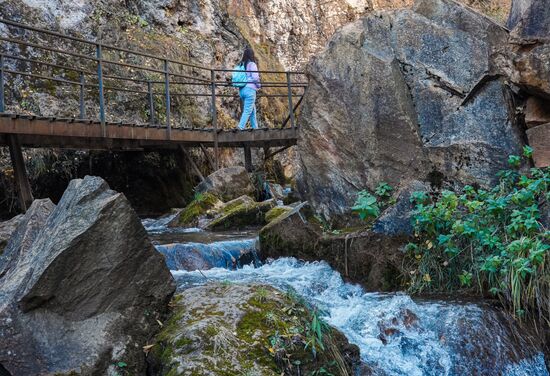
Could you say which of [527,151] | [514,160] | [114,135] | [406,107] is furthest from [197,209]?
[527,151]

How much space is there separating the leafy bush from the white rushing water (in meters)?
0.26

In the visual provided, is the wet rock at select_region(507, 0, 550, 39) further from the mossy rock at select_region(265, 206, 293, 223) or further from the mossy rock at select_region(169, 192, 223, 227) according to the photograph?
the mossy rock at select_region(169, 192, 223, 227)

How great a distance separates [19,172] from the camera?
334 inches

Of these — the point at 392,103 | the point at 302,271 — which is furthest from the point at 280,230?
the point at 392,103

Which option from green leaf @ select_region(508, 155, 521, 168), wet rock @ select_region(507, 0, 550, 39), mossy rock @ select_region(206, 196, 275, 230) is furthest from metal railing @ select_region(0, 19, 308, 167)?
green leaf @ select_region(508, 155, 521, 168)

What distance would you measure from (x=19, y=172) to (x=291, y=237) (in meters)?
4.81

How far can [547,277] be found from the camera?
3756 mm

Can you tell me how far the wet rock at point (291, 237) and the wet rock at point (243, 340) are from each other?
6.45ft

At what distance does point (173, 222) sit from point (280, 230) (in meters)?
3.57

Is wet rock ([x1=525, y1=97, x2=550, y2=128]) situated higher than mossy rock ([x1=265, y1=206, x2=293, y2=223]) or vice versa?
wet rock ([x1=525, y1=97, x2=550, y2=128])

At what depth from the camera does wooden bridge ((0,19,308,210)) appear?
8188 mm

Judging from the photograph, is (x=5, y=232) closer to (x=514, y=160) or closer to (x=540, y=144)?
(x=514, y=160)

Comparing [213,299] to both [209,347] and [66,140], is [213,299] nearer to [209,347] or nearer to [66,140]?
[209,347]

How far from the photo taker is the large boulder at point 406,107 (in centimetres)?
546
